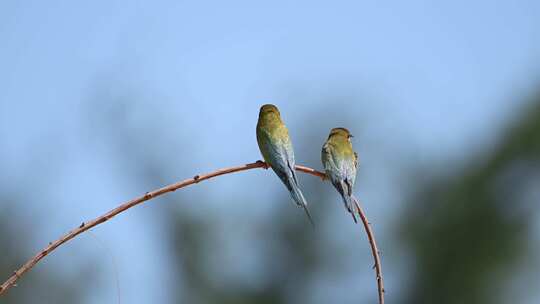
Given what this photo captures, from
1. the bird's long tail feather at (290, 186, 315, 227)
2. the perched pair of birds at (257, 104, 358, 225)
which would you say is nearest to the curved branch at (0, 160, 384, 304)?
the bird's long tail feather at (290, 186, 315, 227)

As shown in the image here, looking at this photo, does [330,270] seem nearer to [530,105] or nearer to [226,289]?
[226,289]

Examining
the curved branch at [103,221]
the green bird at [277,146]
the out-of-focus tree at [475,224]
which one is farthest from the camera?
the out-of-focus tree at [475,224]

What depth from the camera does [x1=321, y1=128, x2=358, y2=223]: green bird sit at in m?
3.82

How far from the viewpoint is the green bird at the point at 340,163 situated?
3.82m

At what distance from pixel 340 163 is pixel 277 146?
0.26 metres

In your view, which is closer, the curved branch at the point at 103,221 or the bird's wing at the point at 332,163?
the curved branch at the point at 103,221

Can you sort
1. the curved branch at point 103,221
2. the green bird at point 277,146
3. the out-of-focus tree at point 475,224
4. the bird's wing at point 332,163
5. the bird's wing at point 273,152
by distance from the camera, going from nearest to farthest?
1. the curved branch at point 103,221
2. the green bird at point 277,146
3. the bird's wing at point 273,152
4. the bird's wing at point 332,163
5. the out-of-focus tree at point 475,224

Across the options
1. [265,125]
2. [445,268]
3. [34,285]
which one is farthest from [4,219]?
[265,125]

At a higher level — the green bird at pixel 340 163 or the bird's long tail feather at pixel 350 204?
the green bird at pixel 340 163

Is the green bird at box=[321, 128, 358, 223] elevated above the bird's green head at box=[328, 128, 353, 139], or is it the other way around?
the bird's green head at box=[328, 128, 353, 139]

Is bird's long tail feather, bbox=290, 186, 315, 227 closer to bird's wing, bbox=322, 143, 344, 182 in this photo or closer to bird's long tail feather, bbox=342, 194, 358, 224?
bird's long tail feather, bbox=342, 194, 358, 224

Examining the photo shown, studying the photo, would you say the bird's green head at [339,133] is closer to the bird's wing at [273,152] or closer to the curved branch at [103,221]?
the bird's wing at [273,152]

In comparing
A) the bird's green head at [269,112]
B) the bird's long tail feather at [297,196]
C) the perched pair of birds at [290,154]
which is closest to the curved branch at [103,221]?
the bird's long tail feather at [297,196]

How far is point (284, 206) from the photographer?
1605 centimetres
